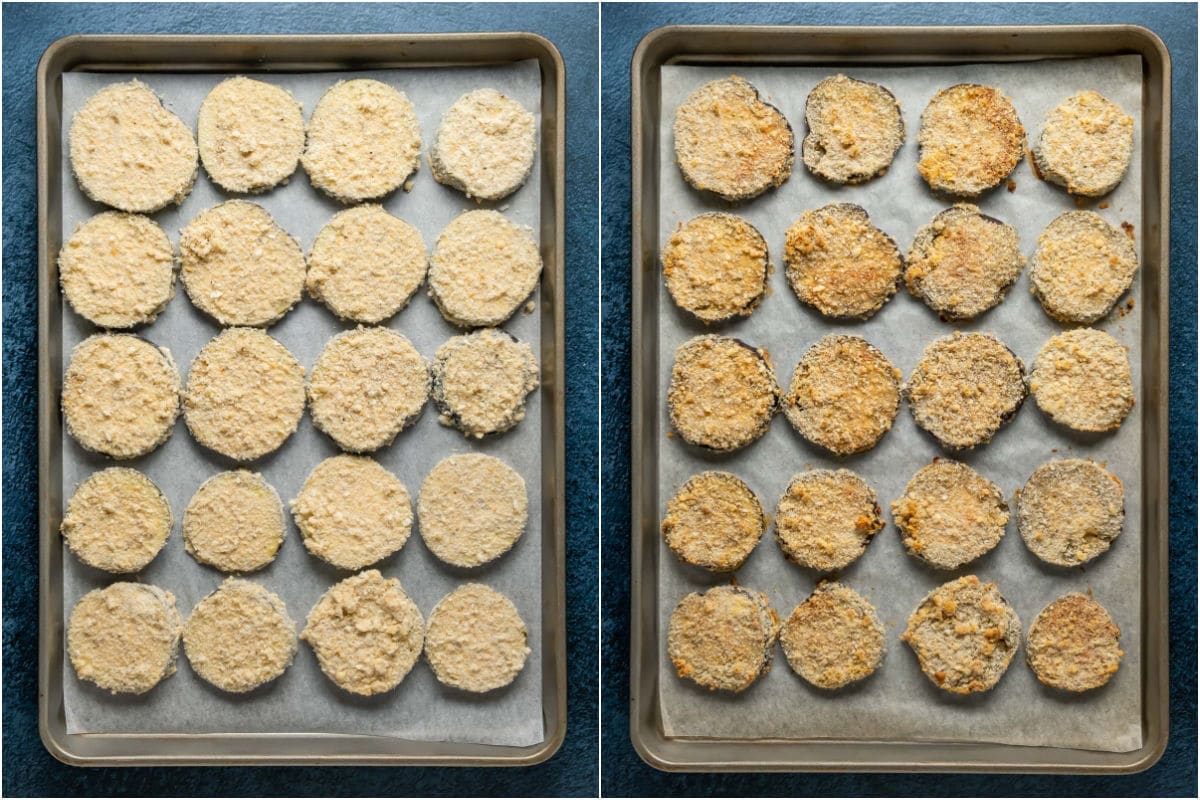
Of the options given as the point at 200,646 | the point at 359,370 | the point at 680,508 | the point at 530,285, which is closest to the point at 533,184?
the point at 530,285

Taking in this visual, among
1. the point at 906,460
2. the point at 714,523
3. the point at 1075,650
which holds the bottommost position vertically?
the point at 1075,650

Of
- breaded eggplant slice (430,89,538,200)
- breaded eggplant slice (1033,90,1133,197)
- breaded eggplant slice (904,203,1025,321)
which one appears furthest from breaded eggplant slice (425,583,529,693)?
breaded eggplant slice (1033,90,1133,197)

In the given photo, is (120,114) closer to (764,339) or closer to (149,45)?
(149,45)

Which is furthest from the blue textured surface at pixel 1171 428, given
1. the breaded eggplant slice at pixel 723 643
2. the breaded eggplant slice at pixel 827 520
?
the breaded eggplant slice at pixel 827 520

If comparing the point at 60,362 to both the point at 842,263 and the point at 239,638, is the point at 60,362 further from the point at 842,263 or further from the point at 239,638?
the point at 842,263

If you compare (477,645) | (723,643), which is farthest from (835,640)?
(477,645)
